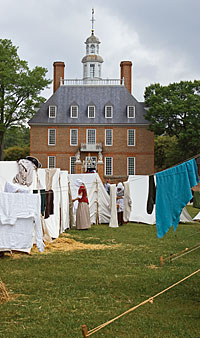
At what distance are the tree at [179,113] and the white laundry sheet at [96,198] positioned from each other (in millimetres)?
26186

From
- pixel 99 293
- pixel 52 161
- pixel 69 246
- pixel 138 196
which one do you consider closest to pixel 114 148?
pixel 52 161

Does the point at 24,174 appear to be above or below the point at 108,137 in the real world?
below

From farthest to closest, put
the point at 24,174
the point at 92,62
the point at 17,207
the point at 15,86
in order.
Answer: the point at 92,62 < the point at 15,86 < the point at 24,174 < the point at 17,207

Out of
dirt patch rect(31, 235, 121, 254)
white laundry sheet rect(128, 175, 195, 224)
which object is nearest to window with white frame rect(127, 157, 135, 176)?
white laundry sheet rect(128, 175, 195, 224)

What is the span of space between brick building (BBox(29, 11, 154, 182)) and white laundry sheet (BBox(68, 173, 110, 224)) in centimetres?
2882

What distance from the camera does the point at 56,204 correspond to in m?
12.6

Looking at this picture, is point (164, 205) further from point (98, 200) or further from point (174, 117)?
point (174, 117)

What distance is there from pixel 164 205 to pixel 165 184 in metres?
0.29

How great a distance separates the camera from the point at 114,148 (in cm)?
4788

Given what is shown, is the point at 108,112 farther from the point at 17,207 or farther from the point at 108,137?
the point at 17,207

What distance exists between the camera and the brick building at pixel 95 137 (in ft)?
156

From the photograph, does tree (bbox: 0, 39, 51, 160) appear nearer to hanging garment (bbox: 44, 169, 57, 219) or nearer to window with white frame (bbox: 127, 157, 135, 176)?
window with white frame (bbox: 127, 157, 135, 176)

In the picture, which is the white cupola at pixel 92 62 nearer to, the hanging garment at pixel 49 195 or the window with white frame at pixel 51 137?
the window with white frame at pixel 51 137

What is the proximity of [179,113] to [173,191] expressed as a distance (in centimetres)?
3813
